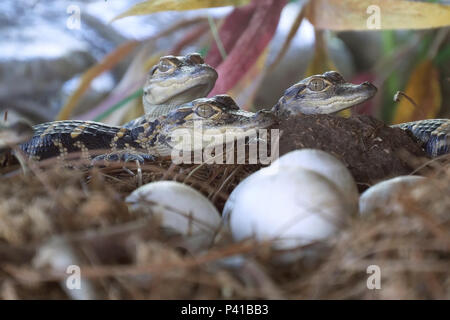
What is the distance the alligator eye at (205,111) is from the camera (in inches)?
31.4

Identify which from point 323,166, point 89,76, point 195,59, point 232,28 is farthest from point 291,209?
point 89,76

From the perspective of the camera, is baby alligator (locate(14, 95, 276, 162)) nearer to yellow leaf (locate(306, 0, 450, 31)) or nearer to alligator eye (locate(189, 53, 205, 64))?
alligator eye (locate(189, 53, 205, 64))

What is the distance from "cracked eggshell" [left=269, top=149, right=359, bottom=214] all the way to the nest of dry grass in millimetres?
62

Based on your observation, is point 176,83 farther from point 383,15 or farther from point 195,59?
point 383,15

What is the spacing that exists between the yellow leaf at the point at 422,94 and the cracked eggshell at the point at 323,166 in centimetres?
97

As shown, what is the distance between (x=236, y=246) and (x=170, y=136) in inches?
17.9

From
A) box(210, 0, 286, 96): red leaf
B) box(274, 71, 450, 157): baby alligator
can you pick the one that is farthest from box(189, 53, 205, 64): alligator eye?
box(274, 71, 450, 157): baby alligator

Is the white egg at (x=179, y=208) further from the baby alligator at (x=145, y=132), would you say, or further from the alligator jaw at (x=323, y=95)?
the alligator jaw at (x=323, y=95)

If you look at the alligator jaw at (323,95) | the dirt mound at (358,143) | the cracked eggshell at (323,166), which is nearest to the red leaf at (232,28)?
the alligator jaw at (323,95)

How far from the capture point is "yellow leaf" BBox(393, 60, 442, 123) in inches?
57.6

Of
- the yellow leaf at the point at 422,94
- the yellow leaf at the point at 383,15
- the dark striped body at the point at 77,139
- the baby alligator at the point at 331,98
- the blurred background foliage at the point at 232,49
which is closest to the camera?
the baby alligator at the point at 331,98

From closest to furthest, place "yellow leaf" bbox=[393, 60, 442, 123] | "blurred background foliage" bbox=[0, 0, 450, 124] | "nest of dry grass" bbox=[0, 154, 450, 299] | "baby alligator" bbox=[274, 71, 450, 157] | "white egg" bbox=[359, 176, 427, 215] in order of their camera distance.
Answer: "nest of dry grass" bbox=[0, 154, 450, 299], "white egg" bbox=[359, 176, 427, 215], "baby alligator" bbox=[274, 71, 450, 157], "blurred background foliage" bbox=[0, 0, 450, 124], "yellow leaf" bbox=[393, 60, 442, 123]

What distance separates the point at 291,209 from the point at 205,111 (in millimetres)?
352
